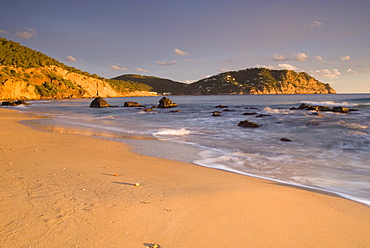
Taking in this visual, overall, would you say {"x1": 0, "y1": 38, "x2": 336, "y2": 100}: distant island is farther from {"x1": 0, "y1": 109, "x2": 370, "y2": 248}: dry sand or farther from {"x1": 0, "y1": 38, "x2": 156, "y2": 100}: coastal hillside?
{"x1": 0, "y1": 109, "x2": 370, "y2": 248}: dry sand

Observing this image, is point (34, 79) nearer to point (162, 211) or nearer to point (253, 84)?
point (162, 211)

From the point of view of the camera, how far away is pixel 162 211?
3.12 meters

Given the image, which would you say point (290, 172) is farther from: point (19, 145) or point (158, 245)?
point (19, 145)

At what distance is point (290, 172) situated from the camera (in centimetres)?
593

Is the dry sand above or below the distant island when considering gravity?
below

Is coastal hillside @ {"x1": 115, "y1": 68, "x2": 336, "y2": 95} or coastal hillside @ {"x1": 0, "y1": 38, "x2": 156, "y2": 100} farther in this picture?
coastal hillside @ {"x1": 115, "y1": 68, "x2": 336, "y2": 95}

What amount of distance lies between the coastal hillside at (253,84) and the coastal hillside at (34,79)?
3076 inches

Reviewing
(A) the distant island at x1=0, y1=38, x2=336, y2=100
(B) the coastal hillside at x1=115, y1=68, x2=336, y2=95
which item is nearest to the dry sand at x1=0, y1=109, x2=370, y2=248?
(A) the distant island at x1=0, y1=38, x2=336, y2=100

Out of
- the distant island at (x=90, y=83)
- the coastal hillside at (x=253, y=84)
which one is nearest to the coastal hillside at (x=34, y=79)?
the distant island at (x=90, y=83)

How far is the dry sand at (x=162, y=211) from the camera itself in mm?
2496

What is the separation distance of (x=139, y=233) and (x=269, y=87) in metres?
162

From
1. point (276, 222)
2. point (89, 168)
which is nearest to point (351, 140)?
point (276, 222)

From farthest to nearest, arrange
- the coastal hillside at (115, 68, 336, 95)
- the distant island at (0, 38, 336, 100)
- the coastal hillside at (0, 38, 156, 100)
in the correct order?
the coastal hillside at (115, 68, 336, 95)
the distant island at (0, 38, 336, 100)
the coastal hillside at (0, 38, 156, 100)

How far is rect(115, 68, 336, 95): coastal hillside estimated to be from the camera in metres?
155
